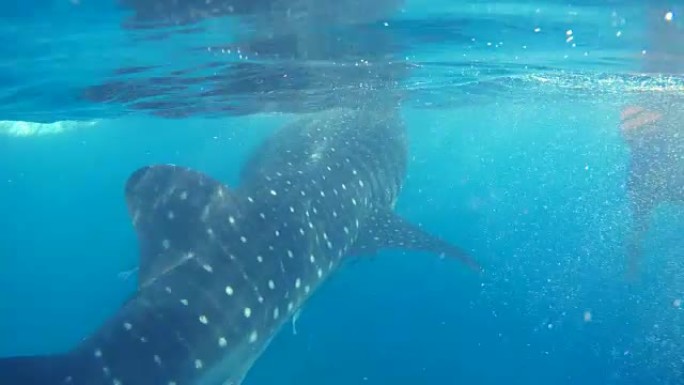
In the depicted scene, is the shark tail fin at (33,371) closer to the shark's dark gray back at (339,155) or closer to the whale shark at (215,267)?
the whale shark at (215,267)

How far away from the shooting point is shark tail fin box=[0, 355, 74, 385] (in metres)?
3.59

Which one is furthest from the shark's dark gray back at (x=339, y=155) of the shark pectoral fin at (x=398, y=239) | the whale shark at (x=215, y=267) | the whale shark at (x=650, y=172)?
the whale shark at (x=650, y=172)

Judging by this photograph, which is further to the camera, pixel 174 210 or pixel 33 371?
pixel 174 210

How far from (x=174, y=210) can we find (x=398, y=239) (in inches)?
189

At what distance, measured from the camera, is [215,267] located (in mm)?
5461

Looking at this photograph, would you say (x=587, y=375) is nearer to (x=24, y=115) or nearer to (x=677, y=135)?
→ (x=677, y=135)

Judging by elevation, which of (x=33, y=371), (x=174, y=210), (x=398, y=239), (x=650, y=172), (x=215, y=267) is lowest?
(x=650, y=172)

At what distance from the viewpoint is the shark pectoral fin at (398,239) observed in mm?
9289

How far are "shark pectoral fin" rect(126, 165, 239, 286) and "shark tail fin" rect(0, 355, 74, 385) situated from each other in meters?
1.59

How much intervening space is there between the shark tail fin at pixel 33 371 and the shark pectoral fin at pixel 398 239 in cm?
567

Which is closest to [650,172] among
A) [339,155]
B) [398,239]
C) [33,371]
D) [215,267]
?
[398,239]

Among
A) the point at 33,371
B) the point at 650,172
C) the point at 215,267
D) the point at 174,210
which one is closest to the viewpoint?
the point at 33,371

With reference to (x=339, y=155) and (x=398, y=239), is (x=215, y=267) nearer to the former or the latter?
(x=398, y=239)

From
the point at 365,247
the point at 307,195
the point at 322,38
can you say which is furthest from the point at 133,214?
the point at 322,38
